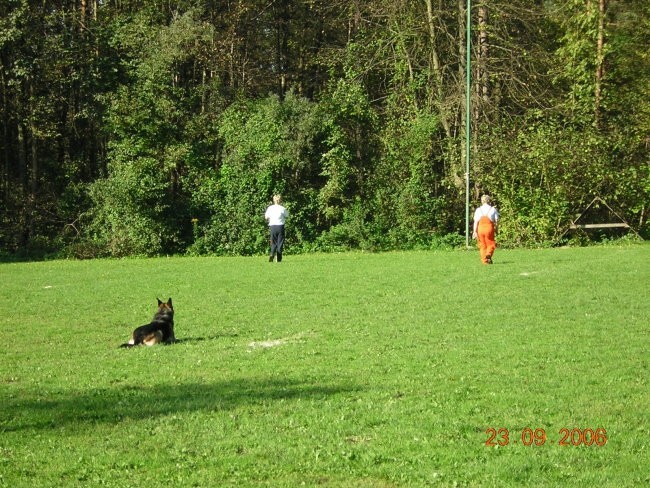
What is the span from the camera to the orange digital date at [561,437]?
7.07 metres

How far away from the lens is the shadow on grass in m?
8.33

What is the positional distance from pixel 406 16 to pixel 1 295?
25.4 metres

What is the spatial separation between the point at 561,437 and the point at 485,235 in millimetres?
17625

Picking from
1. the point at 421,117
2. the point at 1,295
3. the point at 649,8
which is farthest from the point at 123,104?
the point at 649,8

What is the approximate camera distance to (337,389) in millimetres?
9273

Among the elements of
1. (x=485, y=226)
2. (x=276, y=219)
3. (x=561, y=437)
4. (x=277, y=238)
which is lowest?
(x=561, y=437)

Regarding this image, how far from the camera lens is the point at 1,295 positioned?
69.7ft

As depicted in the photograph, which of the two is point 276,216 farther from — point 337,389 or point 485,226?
point 337,389

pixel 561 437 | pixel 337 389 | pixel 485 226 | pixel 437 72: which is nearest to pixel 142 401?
pixel 337 389

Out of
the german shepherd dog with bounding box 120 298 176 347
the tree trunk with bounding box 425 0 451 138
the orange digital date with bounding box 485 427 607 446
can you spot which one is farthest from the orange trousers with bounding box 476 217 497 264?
the orange digital date with bounding box 485 427 607 446

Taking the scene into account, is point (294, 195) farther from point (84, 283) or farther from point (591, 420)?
point (591, 420)

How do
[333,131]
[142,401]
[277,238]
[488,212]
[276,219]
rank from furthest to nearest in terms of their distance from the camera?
[333,131] → [277,238] → [276,219] → [488,212] → [142,401]

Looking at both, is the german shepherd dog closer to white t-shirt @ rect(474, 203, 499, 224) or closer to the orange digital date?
the orange digital date

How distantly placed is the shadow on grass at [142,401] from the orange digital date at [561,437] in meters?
2.20
